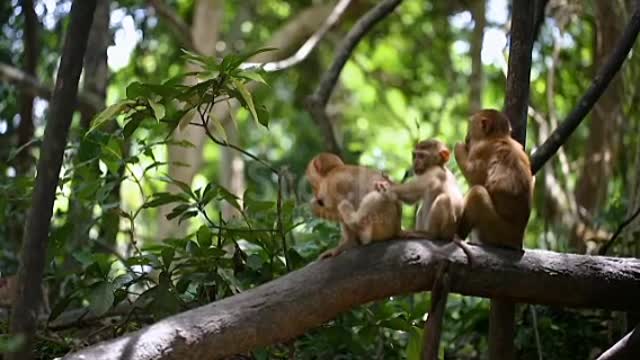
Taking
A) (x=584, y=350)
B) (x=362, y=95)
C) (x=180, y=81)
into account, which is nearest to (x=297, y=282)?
(x=180, y=81)

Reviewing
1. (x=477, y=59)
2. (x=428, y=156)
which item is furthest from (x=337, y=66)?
(x=477, y=59)

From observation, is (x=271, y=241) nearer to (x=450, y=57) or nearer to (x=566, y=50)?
(x=566, y=50)

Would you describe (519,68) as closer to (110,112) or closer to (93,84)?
(110,112)

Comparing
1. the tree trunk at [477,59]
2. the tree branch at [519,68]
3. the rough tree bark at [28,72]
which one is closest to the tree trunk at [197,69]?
the rough tree bark at [28,72]

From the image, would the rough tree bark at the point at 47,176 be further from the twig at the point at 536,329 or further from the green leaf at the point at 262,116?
the twig at the point at 536,329

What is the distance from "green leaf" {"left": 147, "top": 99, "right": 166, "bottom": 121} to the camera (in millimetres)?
3803

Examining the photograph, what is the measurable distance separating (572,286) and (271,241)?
4.89 feet

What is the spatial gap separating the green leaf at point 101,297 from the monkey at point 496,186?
5.00ft

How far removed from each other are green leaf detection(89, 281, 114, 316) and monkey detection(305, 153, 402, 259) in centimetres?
96

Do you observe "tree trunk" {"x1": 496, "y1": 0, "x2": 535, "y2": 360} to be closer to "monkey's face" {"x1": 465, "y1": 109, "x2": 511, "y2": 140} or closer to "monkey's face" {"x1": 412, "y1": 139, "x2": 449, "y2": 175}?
"monkey's face" {"x1": 465, "y1": 109, "x2": 511, "y2": 140}

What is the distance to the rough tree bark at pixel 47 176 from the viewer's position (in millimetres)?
2709

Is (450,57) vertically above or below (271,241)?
above

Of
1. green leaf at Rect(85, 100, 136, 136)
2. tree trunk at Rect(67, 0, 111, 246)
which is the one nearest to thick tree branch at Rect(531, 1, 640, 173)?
green leaf at Rect(85, 100, 136, 136)

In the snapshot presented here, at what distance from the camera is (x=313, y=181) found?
437 centimetres
